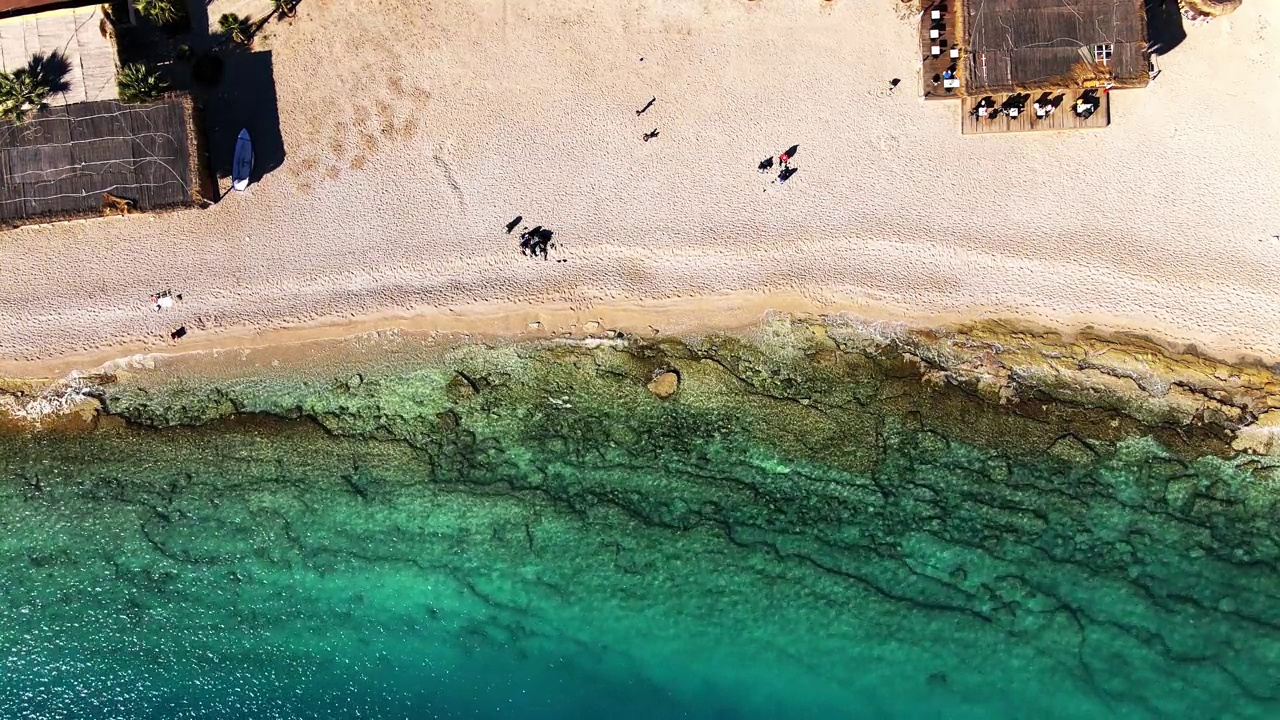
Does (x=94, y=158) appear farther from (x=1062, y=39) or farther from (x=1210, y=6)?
(x=1210, y=6)

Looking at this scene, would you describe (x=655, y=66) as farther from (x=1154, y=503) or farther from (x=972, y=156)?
(x=1154, y=503)

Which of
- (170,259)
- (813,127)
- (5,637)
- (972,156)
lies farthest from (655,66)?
(5,637)

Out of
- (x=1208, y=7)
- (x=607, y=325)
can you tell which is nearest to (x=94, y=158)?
(x=607, y=325)

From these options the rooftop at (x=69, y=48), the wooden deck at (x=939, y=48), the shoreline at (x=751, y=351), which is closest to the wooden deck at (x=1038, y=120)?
the wooden deck at (x=939, y=48)

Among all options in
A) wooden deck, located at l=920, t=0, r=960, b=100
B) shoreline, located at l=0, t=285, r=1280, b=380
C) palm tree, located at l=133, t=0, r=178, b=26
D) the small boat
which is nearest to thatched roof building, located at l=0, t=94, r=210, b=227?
the small boat

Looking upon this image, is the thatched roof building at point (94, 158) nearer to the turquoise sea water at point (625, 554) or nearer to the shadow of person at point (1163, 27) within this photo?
the turquoise sea water at point (625, 554)

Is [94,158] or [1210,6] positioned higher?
[1210,6]

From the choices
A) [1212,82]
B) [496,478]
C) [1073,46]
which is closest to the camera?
[1073,46]
